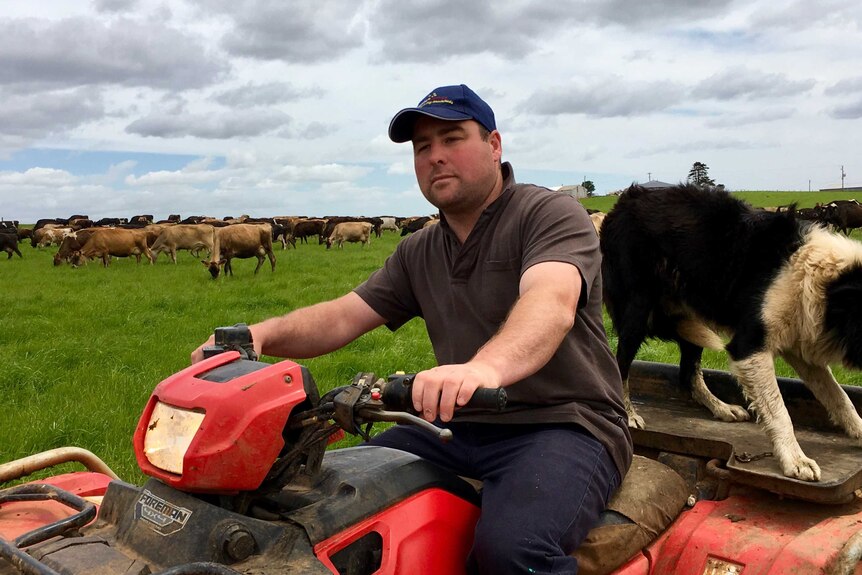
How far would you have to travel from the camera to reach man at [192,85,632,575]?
2.17 meters

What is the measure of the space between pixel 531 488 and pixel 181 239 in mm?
30755

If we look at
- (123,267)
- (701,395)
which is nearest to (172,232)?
(123,267)

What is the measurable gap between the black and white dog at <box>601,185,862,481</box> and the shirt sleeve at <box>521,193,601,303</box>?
115 cm

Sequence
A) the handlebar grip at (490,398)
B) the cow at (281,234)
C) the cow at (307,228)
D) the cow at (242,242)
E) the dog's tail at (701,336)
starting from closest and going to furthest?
the handlebar grip at (490,398), the dog's tail at (701,336), the cow at (242,242), the cow at (281,234), the cow at (307,228)

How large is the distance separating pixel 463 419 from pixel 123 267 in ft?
89.3

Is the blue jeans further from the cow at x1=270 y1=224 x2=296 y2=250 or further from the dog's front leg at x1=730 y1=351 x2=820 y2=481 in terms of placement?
the cow at x1=270 y1=224 x2=296 y2=250

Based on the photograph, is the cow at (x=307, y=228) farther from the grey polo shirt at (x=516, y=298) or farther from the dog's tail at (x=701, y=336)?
the grey polo shirt at (x=516, y=298)

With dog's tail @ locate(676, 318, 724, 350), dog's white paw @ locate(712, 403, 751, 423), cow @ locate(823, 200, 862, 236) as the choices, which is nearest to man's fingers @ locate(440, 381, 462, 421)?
dog's white paw @ locate(712, 403, 751, 423)

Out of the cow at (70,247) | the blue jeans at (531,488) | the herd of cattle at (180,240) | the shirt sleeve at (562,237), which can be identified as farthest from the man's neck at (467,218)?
the cow at (70,247)

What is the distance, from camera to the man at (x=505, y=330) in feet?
7.11

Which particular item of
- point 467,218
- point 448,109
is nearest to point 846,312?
point 467,218

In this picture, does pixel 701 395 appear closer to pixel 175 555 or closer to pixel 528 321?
pixel 528 321

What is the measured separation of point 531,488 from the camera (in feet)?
7.25

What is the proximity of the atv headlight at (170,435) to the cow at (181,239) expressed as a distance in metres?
29.8
